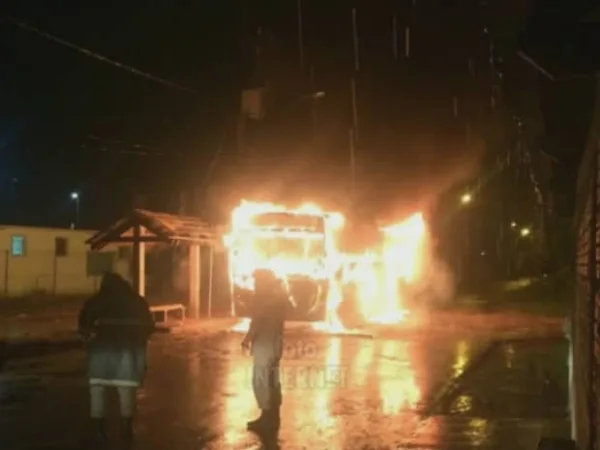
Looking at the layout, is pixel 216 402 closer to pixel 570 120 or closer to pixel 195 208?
pixel 570 120

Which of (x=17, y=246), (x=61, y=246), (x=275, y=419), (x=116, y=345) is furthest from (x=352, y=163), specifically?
(x=116, y=345)

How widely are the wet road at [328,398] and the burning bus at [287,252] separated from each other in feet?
19.4

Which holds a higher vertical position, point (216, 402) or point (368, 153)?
point (368, 153)

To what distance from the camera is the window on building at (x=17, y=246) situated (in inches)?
1421

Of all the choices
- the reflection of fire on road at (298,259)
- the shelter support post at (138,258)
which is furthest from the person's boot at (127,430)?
the reflection of fire on road at (298,259)

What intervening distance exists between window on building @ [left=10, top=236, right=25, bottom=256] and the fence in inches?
6.6

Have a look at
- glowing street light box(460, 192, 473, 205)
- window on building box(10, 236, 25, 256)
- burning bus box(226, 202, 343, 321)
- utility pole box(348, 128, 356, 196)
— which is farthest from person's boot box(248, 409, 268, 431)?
glowing street light box(460, 192, 473, 205)

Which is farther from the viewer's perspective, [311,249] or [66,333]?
[311,249]

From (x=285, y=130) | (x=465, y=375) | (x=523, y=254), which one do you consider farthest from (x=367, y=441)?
(x=523, y=254)

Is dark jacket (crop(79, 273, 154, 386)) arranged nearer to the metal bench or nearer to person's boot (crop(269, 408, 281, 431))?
person's boot (crop(269, 408, 281, 431))

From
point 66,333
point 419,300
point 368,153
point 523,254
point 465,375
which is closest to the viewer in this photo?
point 465,375

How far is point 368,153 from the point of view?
1630 inches

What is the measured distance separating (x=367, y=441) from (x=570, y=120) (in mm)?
4881

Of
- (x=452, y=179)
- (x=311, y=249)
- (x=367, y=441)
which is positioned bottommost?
(x=367, y=441)
